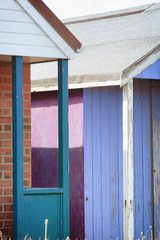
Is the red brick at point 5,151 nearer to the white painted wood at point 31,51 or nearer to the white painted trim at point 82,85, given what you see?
the white painted wood at point 31,51

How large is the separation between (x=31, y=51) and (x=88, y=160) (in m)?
2.90

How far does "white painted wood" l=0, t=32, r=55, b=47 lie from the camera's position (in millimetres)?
6340

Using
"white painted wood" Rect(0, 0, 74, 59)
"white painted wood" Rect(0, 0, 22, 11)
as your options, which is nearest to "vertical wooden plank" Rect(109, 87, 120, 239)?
"white painted wood" Rect(0, 0, 74, 59)

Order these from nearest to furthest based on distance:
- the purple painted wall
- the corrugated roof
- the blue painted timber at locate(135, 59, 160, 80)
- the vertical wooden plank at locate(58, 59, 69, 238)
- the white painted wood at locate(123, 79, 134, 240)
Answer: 1. the vertical wooden plank at locate(58, 59, 69, 238)
2. the white painted wood at locate(123, 79, 134, 240)
3. the blue painted timber at locate(135, 59, 160, 80)
4. the corrugated roof
5. the purple painted wall

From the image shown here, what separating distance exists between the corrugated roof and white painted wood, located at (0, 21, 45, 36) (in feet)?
7.02

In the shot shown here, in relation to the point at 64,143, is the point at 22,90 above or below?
above

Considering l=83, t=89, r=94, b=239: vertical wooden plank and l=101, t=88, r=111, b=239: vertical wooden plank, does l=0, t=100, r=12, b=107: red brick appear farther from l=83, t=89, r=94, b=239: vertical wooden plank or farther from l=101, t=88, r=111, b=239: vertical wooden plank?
l=101, t=88, r=111, b=239: vertical wooden plank

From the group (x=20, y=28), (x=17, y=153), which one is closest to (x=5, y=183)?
(x=17, y=153)

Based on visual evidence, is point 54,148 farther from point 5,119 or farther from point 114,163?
point 5,119

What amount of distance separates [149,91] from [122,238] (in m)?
2.50

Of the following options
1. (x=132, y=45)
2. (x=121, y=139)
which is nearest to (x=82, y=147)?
(x=121, y=139)

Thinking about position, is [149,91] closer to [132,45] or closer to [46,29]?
[132,45]

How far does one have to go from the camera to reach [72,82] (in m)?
8.71

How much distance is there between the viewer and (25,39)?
6.42 meters
